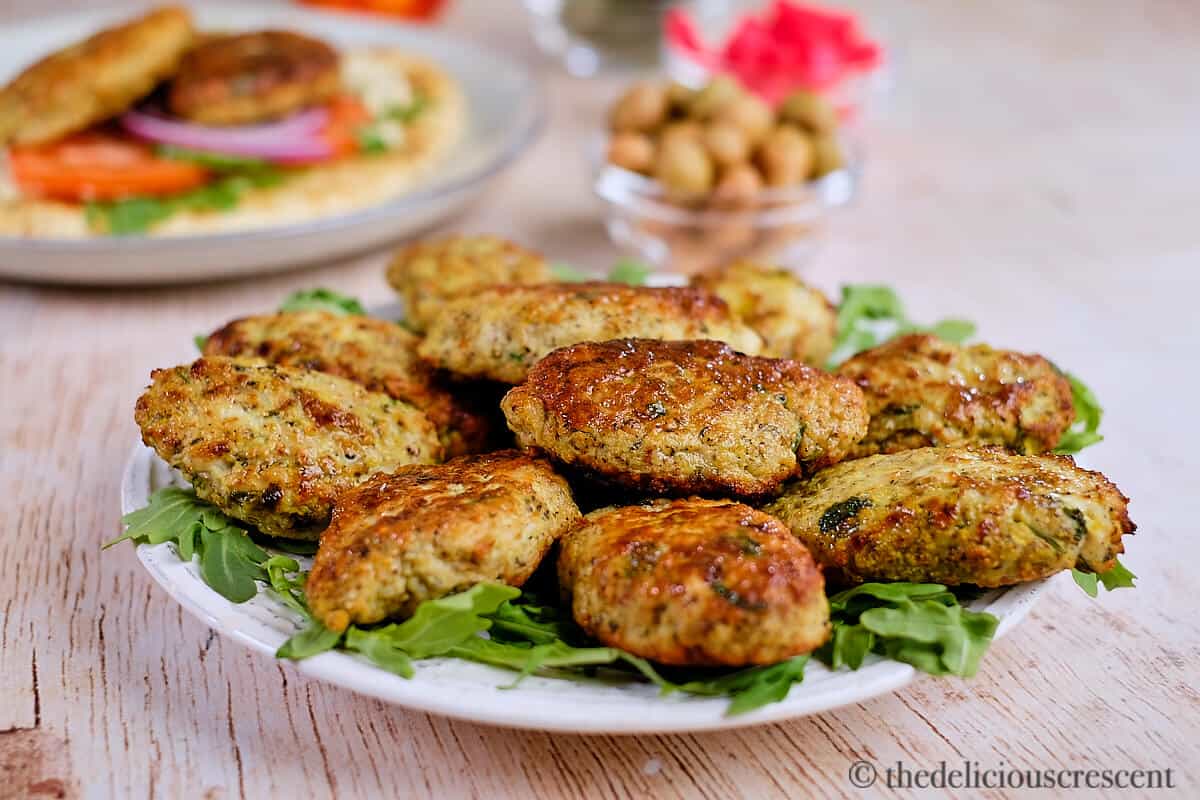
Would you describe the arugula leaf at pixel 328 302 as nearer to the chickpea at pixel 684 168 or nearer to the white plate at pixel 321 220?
the white plate at pixel 321 220

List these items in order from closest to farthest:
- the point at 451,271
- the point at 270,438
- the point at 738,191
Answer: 1. the point at 270,438
2. the point at 451,271
3. the point at 738,191

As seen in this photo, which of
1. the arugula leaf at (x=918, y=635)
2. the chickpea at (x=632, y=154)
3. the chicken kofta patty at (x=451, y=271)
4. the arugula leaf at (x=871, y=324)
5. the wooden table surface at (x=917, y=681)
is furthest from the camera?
the chickpea at (x=632, y=154)

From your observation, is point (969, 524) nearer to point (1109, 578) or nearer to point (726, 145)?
point (1109, 578)

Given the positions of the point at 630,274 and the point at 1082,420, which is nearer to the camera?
the point at 1082,420

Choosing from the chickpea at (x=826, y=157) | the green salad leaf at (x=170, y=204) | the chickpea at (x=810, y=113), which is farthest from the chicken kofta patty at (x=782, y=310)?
the green salad leaf at (x=170, y=204)

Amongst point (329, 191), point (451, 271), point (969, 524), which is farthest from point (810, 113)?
point (969, 524)

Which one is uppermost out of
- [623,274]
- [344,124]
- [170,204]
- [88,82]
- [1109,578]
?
[1109,578]
